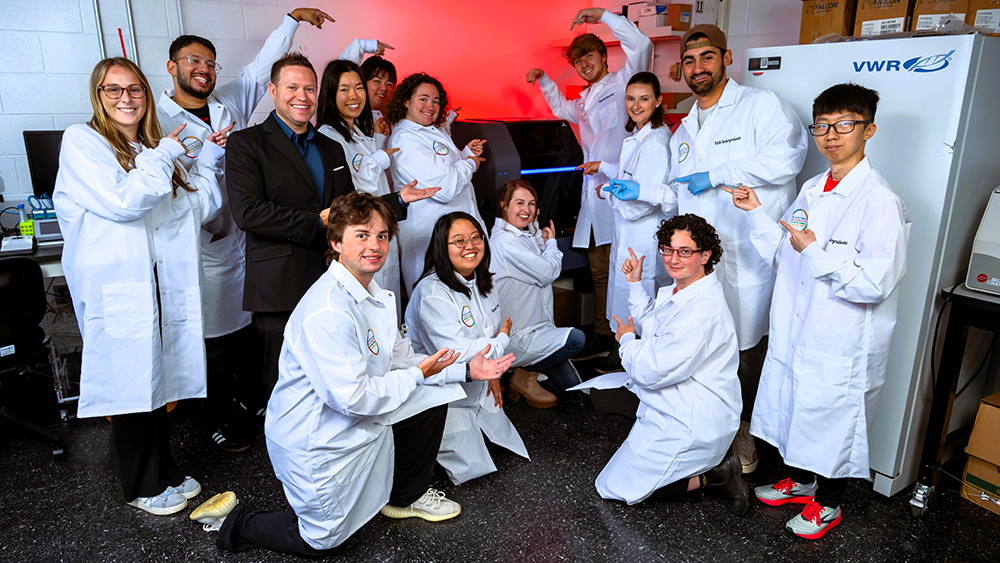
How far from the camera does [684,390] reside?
2.22m

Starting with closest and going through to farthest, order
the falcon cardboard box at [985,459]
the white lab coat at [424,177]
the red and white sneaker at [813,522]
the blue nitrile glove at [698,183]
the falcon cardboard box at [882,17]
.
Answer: the red and white sneaker at [813,522] → the falcon cardboard box at [985,459] → the falcon cardboard box at [882,17] → the blue nitrile glove at [698,183] → the white lab coat at [424,177]

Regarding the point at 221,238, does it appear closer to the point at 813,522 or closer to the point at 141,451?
the point at 141,451

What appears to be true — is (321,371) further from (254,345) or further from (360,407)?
(254,345)

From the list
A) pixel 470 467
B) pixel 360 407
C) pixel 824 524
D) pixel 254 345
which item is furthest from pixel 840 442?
pixel 254 345

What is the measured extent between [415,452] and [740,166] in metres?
1.60

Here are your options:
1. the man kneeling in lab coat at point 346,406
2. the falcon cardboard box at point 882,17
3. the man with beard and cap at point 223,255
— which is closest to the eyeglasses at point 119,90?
the man with beard and cap at point 223,255

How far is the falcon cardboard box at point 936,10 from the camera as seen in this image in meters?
2.33

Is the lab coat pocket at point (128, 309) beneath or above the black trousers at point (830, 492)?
above

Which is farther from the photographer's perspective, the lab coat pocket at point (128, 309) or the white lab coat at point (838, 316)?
the lab coat pocket at point (128, 309)

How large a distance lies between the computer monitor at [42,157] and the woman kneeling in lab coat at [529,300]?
214 cm

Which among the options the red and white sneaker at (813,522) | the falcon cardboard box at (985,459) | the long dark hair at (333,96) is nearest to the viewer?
the red and white sneaker at (813,522)

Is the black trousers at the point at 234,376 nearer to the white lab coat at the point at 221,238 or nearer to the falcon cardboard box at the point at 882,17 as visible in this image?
the white lab coat at the point at 221,238

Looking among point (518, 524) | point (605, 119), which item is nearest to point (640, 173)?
point (605, 119)

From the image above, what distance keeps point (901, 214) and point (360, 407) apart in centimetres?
171
